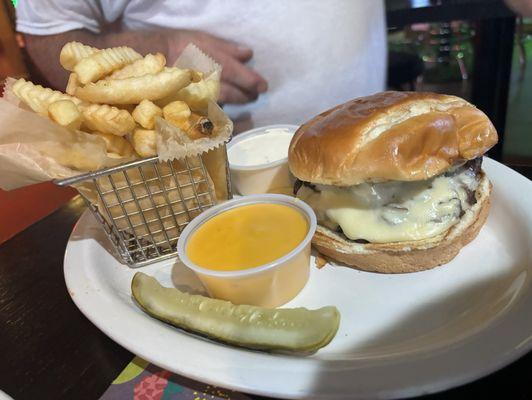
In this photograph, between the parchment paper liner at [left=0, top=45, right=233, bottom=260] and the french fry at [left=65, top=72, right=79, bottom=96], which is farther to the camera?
the french fry at [left=65, top=72, right=79, bottom=96]

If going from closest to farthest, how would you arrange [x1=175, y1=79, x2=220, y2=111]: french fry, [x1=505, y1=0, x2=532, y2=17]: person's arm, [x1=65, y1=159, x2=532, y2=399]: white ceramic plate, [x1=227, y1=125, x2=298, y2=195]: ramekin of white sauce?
[x1=65, y1=159, x2=532, y2=399]: white ceramic plate
[x1=175, y1=79, x2=220, y2=111]: french fry
[x1=227, y1=125, x2=298, y2=195]: ramekin of white sauce
[x1=505, y1=0, x2=532, y2=17]: person's arm

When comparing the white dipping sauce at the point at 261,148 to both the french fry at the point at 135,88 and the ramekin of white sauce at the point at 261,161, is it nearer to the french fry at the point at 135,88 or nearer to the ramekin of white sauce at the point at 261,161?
the ramekin of white sauce at the point at 261,161

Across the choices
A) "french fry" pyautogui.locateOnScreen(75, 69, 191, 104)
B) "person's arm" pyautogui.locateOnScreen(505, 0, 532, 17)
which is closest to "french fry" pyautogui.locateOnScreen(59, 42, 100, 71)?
"french fry" pyautogui.locateOnScreen(75, 69, 191, 104)

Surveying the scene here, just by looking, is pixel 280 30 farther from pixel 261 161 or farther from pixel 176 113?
pixel 176 113

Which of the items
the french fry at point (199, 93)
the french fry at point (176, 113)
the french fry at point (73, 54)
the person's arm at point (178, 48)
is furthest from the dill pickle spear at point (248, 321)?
the person's arm at point (178, 48)

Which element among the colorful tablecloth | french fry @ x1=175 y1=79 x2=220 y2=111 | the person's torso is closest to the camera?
the colorful tablecloth

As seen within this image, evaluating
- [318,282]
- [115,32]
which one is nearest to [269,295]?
[318,282]

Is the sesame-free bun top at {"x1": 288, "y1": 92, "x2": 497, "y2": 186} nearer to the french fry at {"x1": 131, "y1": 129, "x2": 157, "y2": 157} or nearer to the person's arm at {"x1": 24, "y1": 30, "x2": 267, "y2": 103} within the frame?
the french fry at {"x1": 131, "y1": 129, "x2": 157, "y2": 157}
